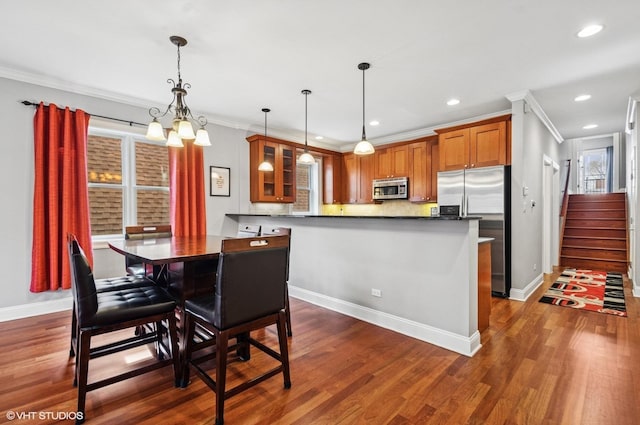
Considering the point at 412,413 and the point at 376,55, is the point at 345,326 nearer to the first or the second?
the point at 412,413

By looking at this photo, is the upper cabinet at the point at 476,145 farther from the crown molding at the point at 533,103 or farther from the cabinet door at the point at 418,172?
the cabinet door at the point at 418,172

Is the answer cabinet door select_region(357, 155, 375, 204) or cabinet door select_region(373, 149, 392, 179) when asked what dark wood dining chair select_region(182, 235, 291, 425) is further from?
cabinet door select_region(357, 155, 375, 204)

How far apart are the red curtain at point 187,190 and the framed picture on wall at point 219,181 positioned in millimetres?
253

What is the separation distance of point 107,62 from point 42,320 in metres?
2.71

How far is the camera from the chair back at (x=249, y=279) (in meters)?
1.69

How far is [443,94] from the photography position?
3820 mm

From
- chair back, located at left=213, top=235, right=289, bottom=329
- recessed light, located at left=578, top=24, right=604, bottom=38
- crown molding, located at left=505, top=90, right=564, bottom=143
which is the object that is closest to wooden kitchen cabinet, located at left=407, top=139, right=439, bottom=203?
crown molding, located at left=505, top=90, right=564, bottom=143

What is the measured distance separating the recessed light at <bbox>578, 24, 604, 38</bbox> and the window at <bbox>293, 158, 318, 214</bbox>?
15.3 feet

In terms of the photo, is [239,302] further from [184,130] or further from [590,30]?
[590,30]

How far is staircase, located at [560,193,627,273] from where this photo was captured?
18.8ft

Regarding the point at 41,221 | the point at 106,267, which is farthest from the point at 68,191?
the point at 106,267

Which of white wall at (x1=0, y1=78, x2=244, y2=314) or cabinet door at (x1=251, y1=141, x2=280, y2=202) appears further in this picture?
cabinet door at (x1=251, y1=141, x2=280, y2=202)

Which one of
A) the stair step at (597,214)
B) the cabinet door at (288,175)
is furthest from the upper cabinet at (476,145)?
the stair step at (597,214)

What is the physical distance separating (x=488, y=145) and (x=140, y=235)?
4.48m
